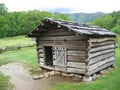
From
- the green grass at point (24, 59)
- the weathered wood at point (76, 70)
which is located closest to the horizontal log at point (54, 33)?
the weathered wood at point (76, 70)

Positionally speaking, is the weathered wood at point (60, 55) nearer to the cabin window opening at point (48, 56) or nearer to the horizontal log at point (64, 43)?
the horizontal log at point (64, 43)

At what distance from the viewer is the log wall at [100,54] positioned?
548 inches

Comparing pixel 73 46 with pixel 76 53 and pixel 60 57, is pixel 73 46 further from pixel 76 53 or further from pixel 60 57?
pixel 60 57

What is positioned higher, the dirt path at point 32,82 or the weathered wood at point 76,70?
the weathered wood at point 76,70

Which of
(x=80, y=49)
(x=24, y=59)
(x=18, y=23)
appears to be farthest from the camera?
(x=18, y=23)

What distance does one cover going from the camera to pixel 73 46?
46.5 ft

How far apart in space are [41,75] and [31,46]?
24.1 m

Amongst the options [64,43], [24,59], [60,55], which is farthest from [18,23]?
[64,43]

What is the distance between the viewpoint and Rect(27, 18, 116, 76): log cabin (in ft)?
44.6

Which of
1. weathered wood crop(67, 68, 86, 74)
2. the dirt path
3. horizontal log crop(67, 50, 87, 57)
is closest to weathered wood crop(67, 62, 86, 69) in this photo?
weathered wood crop(67, 68, 86, 74)

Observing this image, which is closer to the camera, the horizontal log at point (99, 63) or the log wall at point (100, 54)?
the log wall at point (100, 54)

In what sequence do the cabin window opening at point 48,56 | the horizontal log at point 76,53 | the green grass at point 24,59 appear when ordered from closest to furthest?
the horizontal log at point 76,53 → the cabin window opening at point 48,56 → the green grass at point 24,59

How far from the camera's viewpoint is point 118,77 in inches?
569

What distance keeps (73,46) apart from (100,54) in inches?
98.1
